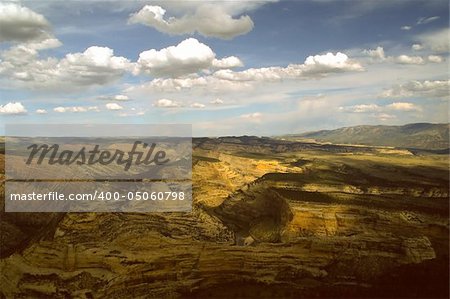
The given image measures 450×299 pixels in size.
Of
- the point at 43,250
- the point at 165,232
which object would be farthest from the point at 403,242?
the point at 43,250

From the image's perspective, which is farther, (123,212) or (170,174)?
(170,174)

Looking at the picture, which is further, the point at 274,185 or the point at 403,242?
the point at 274,185

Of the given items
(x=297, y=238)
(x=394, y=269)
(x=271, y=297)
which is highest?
(x=297, y=238)

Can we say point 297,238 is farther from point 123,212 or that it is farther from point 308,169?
point 308,169

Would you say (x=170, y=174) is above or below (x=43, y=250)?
above

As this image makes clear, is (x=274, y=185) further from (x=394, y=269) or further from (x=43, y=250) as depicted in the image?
(x=43, y=250)

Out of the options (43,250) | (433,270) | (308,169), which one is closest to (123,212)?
(43,250)

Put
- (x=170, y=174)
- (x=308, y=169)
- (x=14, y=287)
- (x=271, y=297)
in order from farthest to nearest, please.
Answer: (x=308, y=169), (x=170, y=174), (x=271, y=297), (x=14, y=287)

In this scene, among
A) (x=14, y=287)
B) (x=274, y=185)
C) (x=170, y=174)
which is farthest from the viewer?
(x=170, y=174)

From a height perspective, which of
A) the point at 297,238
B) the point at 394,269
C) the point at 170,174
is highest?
the point at 170,174

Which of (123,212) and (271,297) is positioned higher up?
(123,212)
